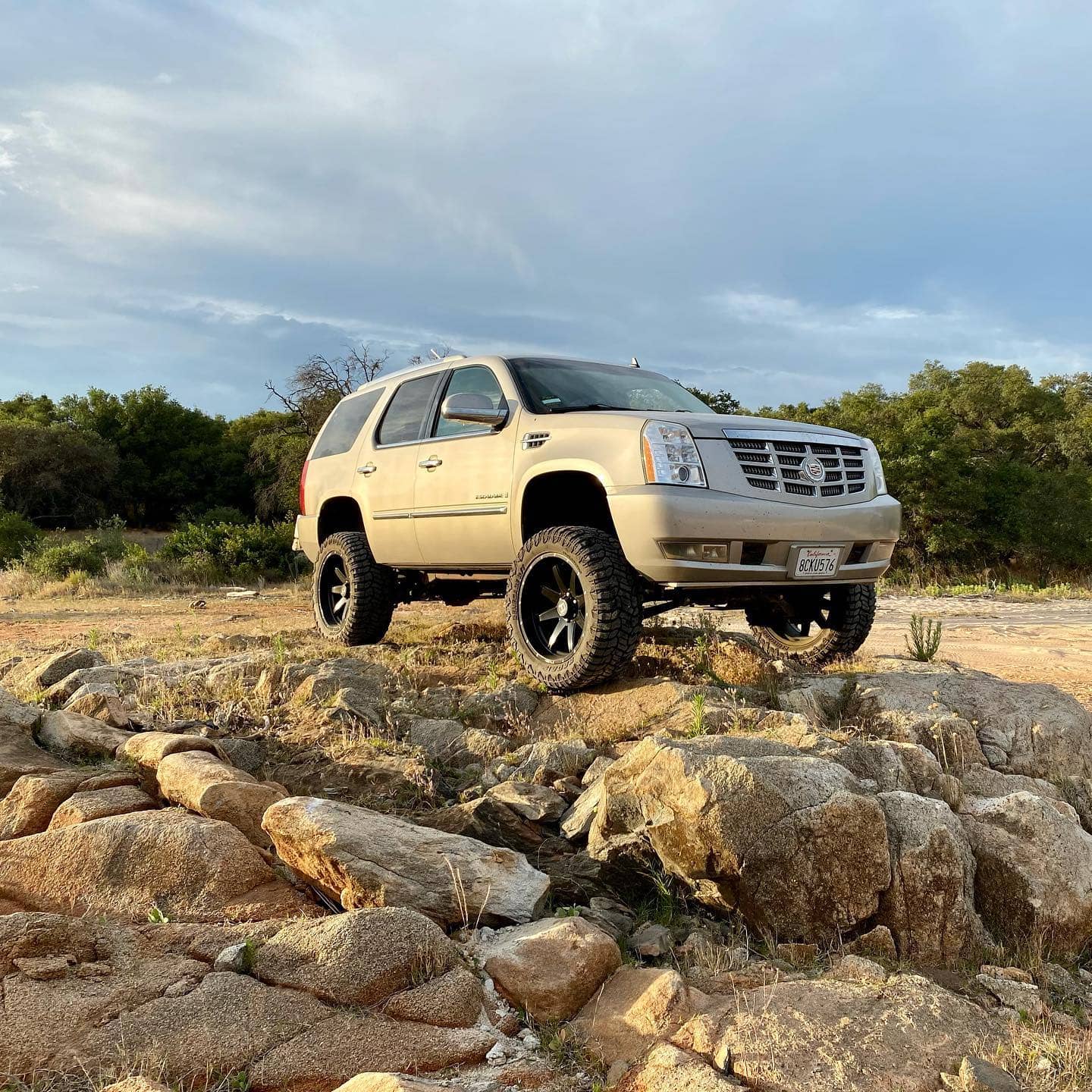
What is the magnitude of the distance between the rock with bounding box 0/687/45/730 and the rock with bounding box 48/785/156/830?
1300mm

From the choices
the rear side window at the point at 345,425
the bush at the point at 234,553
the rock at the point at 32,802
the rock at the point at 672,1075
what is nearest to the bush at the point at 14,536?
the bush at the point at 234,553

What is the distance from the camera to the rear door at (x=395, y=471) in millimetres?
7309

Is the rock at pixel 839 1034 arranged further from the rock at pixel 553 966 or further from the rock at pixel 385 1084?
the rock at pixel 385 1084

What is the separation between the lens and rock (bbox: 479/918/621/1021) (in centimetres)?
311

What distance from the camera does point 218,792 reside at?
432 centimetres

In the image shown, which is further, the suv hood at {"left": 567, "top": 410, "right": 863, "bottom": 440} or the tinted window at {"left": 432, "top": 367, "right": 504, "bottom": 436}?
the tinted window at {"left": 432, "top": 367, "right": 504, "bottom": 436}

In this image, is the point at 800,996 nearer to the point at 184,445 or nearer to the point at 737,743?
the point at 737,743

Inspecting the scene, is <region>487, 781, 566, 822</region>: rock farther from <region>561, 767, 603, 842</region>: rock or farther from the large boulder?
the large boulder

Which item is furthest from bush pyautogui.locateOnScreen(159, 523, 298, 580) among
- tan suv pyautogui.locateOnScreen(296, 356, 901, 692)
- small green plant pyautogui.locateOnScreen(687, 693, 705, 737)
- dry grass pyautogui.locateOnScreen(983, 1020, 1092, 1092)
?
dry grass pyautogui.locateOnScreen(983, 1020, 1092, 1092)

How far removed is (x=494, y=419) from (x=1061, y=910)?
4.12 meters

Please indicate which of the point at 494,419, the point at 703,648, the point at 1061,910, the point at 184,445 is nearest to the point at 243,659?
the point at 494,419

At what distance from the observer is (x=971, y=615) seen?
1366 cm

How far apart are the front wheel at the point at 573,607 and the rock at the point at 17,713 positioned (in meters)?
2.87

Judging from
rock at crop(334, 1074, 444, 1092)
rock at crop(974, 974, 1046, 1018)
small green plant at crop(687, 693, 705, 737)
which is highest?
small green plant at crop(687, 693, 705, 737)
